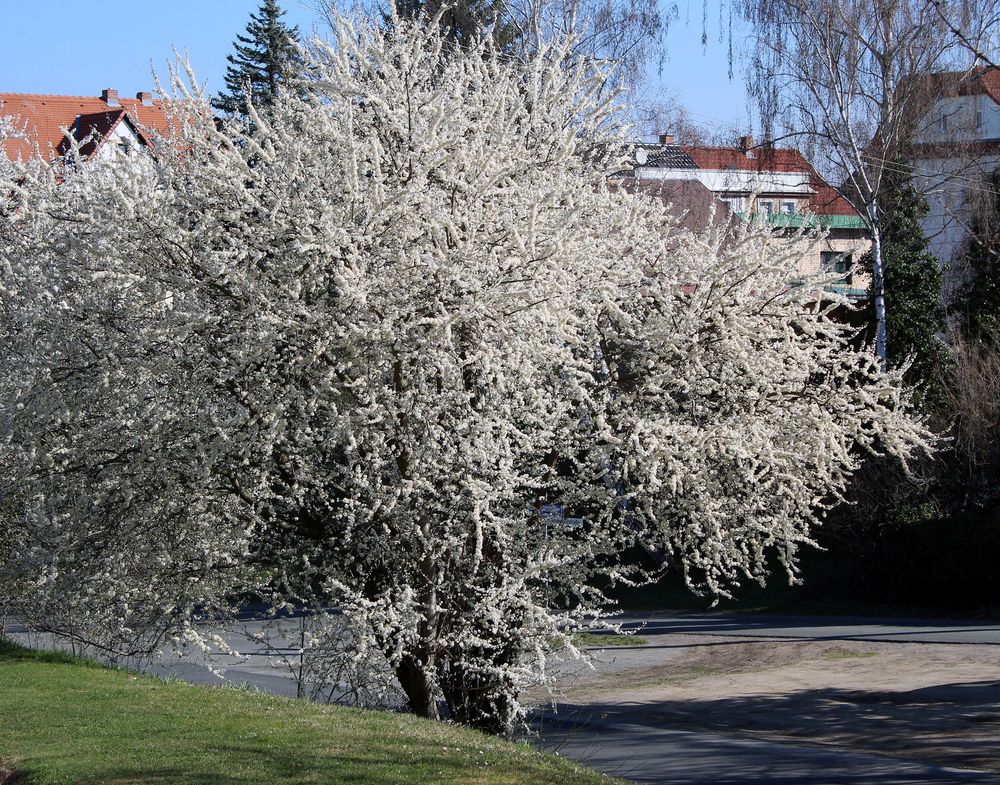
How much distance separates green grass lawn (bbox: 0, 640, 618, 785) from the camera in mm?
6051

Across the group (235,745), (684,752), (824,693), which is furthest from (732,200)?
(235,745)

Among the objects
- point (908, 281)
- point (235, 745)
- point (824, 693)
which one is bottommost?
point (824, 693)

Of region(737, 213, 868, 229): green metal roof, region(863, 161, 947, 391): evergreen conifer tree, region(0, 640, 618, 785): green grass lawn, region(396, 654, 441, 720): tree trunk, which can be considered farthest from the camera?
region(863, 161, 947, 391): evergreen conifer tree

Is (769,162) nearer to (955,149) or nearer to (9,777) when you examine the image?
(955,149)

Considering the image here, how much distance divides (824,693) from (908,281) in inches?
486

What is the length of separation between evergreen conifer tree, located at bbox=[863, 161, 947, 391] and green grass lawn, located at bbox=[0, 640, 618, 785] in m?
17.5

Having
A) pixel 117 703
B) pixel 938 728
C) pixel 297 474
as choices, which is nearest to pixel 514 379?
pixel 297 474

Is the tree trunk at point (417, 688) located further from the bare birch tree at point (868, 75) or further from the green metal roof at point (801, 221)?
the bare birch tree at point (868, 75)

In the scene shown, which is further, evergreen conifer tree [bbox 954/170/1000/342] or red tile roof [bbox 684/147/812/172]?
red tile roof [bbox 684/147/812/172]

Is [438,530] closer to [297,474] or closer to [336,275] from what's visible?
[297,474]

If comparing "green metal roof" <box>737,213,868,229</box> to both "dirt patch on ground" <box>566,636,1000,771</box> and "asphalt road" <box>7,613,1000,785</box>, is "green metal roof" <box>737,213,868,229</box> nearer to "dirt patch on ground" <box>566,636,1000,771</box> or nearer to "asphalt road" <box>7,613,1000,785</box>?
"asphalt road" <box>7,613,1000,785</box>

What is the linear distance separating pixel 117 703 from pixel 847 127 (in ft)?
62.5

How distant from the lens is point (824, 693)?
45.4ft

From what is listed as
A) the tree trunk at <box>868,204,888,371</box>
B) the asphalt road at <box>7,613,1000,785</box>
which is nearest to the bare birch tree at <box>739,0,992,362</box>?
the tree trunk at <box>868,204,888,371</box>
